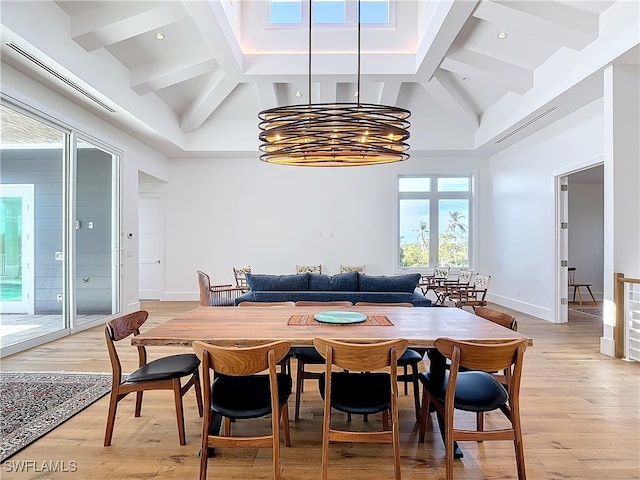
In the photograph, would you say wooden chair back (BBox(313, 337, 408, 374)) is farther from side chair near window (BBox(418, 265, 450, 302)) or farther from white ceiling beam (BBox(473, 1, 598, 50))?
side chair near window (BBox(418, 265, 450, 302))

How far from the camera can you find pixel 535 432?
2.61 metres

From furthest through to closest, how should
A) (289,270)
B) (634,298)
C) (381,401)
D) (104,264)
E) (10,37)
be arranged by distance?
(289,270) → (104,264) → (634,298) → (10,37) → (381,401)

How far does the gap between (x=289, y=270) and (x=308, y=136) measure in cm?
601

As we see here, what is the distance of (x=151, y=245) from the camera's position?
8789 mm

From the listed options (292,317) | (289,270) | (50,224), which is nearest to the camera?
(292,317)

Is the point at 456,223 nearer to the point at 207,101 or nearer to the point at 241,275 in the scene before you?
the point at 241,275

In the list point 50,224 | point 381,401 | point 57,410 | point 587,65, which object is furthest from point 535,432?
point 50,224

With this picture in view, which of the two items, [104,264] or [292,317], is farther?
[104,264]

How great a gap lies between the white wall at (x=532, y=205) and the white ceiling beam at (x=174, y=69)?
5413mm

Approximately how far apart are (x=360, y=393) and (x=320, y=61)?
15.8ft

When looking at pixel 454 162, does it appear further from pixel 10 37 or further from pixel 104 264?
pixel 10 37

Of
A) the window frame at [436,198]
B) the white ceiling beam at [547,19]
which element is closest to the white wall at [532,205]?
the window frame at [436,198]

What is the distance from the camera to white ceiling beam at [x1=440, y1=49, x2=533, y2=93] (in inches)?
218

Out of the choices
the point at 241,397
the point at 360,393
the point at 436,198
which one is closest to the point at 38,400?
the point at 241,397
